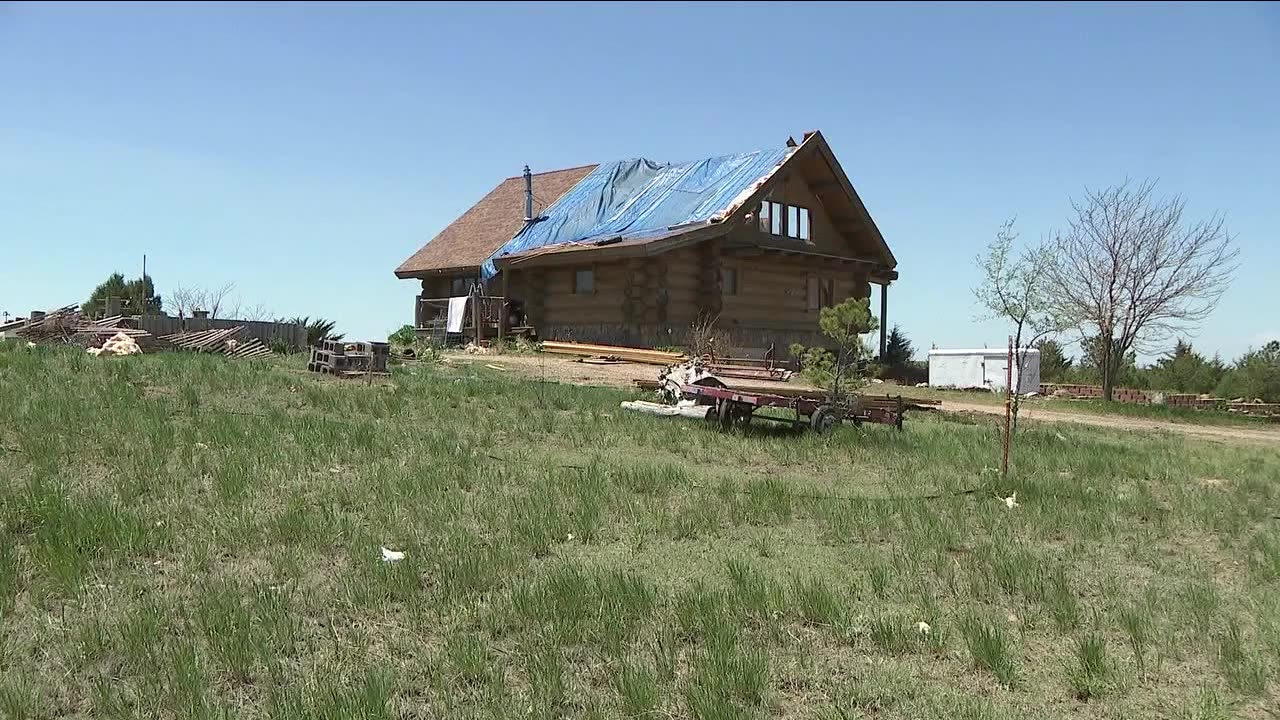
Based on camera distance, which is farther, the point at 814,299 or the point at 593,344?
the point at 814,299

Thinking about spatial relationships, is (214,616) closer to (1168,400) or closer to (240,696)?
(240,696)

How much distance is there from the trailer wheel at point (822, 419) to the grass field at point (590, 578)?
1.25m

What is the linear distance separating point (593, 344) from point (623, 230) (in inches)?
136

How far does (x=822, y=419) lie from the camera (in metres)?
11.8

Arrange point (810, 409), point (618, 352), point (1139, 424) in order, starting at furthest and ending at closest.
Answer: point (618, 352)
point (1139, 424)
point (810, 409)

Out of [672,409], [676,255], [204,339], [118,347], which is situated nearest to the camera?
[672,409]

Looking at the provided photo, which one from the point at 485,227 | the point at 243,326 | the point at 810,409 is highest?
the point at 485,227

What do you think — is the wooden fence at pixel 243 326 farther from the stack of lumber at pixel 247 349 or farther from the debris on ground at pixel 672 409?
the debris on ground at pixel 672 409

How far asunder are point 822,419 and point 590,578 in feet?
21.7

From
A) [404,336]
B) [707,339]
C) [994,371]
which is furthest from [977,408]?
[404,336]

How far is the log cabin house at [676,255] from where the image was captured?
1049 inches

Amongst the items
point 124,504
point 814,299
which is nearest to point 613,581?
point 124,504

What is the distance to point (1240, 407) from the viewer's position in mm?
23391

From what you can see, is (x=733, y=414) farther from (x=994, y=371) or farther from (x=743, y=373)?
(x=994, y=371)
